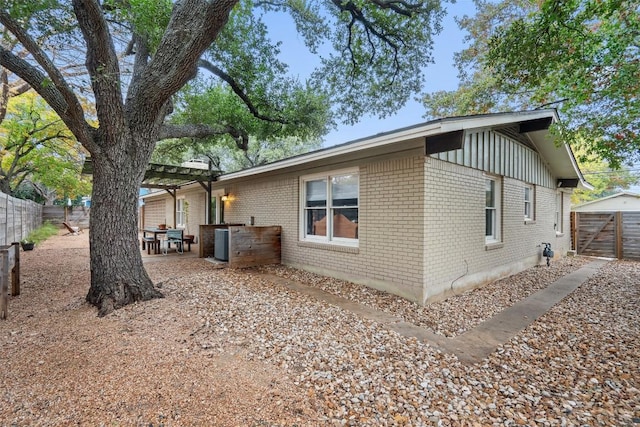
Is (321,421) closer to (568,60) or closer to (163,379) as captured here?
(163,379)

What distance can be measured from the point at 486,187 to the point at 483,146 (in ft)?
3.47

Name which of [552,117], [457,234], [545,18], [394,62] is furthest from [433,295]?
[394,62]

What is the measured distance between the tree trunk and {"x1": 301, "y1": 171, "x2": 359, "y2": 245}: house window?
13.2ft

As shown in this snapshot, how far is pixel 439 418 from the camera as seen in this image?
2289mm

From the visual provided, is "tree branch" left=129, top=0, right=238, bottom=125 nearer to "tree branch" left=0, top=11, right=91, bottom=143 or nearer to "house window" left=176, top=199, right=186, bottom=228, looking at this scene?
"tree branch" left=0, top=11, right=91, bottom=143

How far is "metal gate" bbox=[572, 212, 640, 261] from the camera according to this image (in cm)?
1076

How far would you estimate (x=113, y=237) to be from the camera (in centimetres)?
447

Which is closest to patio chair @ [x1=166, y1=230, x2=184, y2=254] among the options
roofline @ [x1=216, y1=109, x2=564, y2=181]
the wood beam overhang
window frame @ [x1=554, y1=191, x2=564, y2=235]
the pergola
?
the pergola

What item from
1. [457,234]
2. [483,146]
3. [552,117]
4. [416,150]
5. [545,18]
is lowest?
[457,234]

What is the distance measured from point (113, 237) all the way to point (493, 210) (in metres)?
8.32

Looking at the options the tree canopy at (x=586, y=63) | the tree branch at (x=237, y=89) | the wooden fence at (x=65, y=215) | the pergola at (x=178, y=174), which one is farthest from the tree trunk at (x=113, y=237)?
the wooden fence at (x=65, y=215)

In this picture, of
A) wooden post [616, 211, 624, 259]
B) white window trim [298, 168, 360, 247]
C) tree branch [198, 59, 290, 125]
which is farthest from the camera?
wooden post [616, 211, 624, 259]

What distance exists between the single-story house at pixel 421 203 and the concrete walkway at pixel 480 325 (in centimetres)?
99

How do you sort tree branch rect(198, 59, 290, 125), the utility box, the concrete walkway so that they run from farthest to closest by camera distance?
the utility box, tree branch rect(198, 59, 290, 125), the concrete walkway
